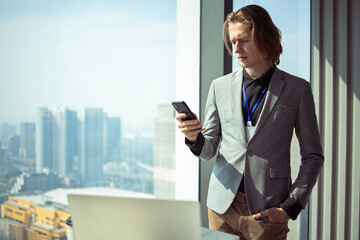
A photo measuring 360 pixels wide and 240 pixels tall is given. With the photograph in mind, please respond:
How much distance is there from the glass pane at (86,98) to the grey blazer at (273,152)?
2.39 feet

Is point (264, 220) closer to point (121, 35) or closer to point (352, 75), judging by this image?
point (121, 35)

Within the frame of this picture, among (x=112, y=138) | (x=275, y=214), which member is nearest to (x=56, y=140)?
(x=112, y=138)

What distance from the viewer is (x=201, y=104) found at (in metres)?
2.59

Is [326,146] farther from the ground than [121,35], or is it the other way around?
[121,35]

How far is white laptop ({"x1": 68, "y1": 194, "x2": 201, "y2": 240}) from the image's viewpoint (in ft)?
3.20

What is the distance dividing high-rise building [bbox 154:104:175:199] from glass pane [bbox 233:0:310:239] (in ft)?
3.52

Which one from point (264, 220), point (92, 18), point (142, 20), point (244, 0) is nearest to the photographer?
point (264, 220)

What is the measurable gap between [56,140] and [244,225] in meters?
1.05

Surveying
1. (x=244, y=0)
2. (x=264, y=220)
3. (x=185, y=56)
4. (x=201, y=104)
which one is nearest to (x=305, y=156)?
(x=264, y=220)

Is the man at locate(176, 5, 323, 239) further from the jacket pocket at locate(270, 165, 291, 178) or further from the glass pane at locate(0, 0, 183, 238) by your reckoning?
the glass pane at locate(0, 0, 183, 238)

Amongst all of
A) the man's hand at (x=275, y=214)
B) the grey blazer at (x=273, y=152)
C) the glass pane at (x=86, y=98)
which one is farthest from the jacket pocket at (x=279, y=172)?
the glass pane at (x=86, y=98)

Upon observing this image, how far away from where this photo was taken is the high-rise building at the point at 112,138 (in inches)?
81.6

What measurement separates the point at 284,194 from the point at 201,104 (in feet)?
3.53

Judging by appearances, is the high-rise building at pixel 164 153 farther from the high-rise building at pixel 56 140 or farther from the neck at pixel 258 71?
the neck at pixel 258 71
